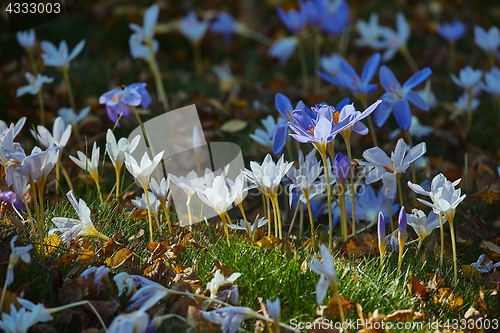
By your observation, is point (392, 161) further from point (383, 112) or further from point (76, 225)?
point (76, 225)

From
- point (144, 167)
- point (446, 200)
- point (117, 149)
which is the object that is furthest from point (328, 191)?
point (117, 149)

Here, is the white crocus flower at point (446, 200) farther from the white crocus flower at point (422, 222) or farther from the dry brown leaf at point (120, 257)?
the dry brown leaf at point (120, 257)

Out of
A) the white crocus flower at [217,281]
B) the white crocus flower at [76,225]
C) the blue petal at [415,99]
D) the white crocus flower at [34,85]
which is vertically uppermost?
the white crocus flower at [34,85]

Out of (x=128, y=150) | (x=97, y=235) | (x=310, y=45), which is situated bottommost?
(x=310, y=45)

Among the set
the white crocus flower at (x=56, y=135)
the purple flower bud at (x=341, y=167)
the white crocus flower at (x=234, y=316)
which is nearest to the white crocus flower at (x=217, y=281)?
the white crocus flower at (x=234, y=316)

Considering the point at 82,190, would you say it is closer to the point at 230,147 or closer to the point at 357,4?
the point at 230,147

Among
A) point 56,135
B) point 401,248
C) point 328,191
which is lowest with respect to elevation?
point 401,248

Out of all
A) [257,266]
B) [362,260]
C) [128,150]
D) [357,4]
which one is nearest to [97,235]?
[128,150]
